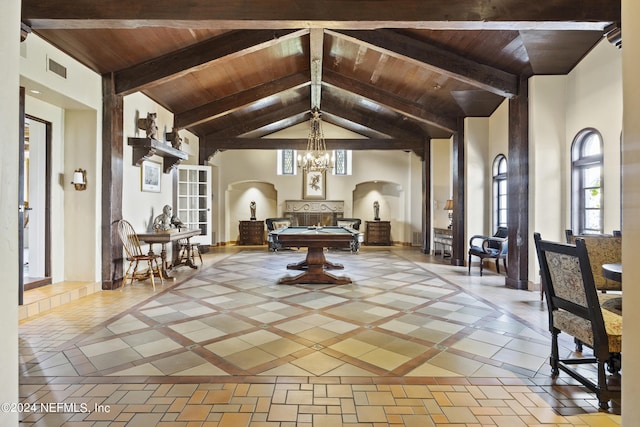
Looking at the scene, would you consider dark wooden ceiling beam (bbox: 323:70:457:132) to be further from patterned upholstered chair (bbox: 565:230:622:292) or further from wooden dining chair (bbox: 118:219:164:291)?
wooden dining chair (bbox: 118:219:164:291)

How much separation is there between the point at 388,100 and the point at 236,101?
10.9 ft

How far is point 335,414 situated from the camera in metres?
1.91

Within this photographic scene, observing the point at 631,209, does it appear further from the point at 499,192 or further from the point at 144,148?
the point at 499,192

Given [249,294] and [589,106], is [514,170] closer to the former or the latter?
[589,106]

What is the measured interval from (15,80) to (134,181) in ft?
16.4

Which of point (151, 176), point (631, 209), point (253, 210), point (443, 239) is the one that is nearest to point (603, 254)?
point (631, 209)

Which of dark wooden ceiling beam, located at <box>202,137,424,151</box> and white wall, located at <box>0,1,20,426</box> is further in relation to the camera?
dark wooden ceiling beam, located at <box>202,137,424,151</box>

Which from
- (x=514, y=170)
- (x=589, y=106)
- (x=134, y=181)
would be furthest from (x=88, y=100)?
(x=589, y=106)

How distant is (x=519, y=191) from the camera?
5031 mm

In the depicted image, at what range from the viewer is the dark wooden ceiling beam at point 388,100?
725cm

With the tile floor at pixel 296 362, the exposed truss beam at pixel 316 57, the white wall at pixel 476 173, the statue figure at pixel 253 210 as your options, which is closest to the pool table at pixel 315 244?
the tile floor at pixel 296 362

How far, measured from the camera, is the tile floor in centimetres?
192

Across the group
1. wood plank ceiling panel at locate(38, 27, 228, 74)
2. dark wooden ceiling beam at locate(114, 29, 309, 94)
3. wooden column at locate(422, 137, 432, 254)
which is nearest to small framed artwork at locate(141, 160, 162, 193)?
dark wooden ceiling beam at locate(114, 29, 309, 94)

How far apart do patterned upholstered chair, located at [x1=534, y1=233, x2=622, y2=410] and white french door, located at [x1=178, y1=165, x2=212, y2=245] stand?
22.4 feet
